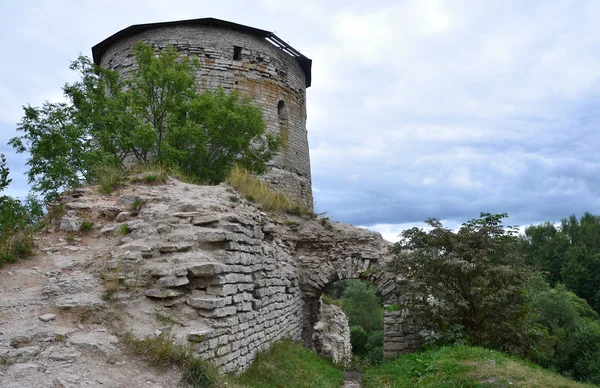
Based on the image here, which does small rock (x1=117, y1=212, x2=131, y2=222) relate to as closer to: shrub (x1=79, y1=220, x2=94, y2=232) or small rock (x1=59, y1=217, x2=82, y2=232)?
shrub (x1=79, y1=220, x2=94, y2=232)

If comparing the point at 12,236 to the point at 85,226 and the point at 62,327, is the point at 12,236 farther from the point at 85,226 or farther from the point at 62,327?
the point at 62,327

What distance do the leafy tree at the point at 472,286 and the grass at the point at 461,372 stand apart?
35.9 inches

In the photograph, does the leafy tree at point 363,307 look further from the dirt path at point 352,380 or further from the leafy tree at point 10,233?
the leafy tree at point 10,233

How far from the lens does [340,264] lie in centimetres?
1105

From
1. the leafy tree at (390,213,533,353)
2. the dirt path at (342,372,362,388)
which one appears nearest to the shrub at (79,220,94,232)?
the dirt path at (342,372,362,388)

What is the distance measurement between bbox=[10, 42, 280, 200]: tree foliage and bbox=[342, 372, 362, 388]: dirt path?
552 cm

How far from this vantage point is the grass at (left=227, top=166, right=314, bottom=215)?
9.23 m

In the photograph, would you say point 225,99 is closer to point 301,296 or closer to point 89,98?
point 89,98

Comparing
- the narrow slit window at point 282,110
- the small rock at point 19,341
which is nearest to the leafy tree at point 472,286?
the small rock at point 19,341

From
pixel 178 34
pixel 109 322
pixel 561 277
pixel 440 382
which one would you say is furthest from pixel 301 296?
pixel 561 277

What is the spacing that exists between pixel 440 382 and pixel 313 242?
17.5 ft

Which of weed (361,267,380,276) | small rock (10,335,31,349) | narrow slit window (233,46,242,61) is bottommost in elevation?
small rock (10,335,31,349)

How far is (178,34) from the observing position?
15.8 metres

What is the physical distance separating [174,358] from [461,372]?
4.35 meters
